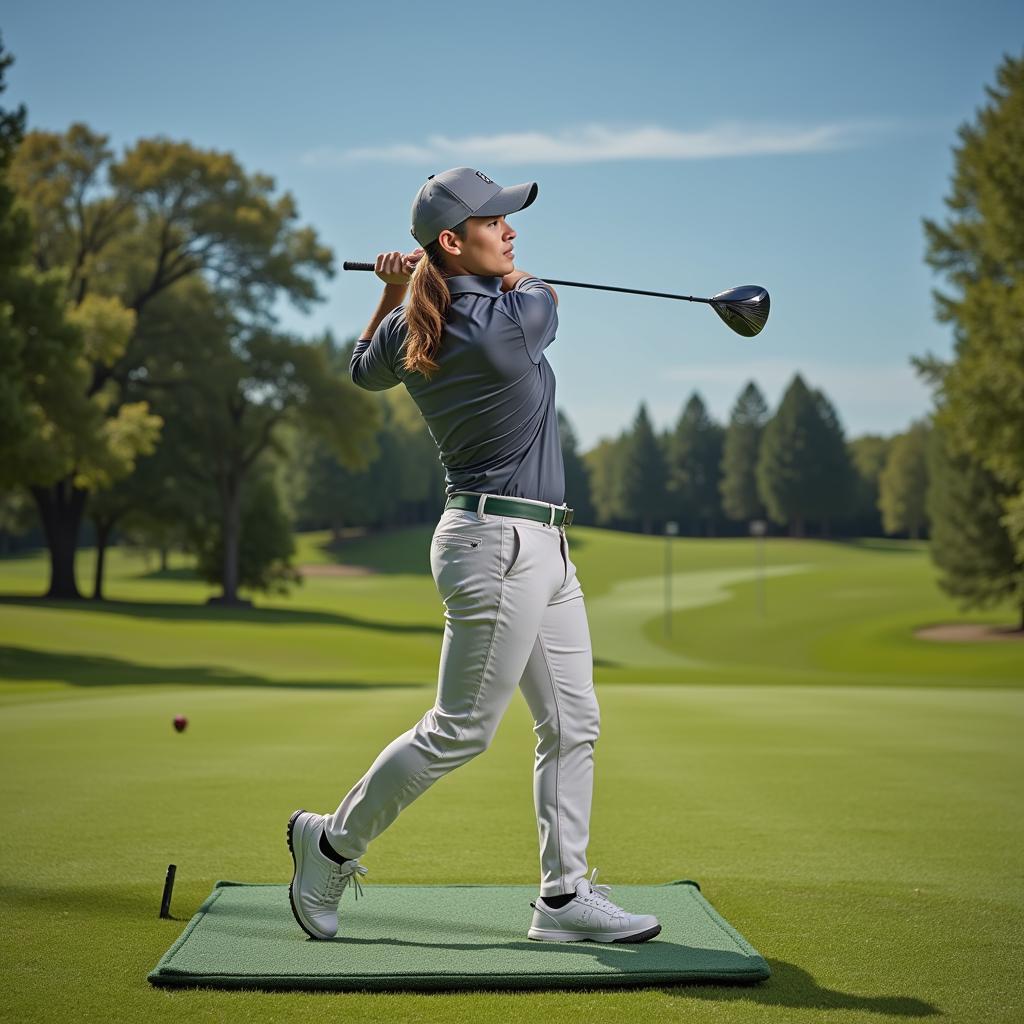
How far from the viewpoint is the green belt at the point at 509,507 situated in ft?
13.0

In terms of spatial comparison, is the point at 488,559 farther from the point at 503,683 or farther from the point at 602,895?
the point at 602,895

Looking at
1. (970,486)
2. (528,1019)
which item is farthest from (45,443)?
(970,486)

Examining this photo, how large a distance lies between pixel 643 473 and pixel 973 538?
68.3m

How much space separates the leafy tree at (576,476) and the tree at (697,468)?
26.0 feet

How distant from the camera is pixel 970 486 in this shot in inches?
1513

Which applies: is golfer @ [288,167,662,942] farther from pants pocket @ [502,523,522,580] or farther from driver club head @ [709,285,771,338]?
driver club head @ [709,285,771,338]

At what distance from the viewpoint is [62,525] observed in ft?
132

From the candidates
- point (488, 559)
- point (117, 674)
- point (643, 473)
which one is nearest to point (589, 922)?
point (488, 559)

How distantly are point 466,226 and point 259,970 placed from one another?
8.06 ft

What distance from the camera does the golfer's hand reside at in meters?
4.35

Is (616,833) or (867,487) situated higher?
(867,487)

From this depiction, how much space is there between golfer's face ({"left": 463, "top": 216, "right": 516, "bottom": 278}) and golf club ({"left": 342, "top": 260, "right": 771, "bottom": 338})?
29 cm

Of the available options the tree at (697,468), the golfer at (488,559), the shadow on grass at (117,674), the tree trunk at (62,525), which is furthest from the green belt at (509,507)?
the tree at (697,468)

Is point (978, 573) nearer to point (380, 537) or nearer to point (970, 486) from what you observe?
point (970, 486)
